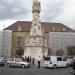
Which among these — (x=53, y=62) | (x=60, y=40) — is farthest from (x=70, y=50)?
(x=53, y=62)

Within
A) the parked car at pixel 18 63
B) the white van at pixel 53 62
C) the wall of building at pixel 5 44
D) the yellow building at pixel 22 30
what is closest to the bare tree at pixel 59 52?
the yellow building at pixel 22 30

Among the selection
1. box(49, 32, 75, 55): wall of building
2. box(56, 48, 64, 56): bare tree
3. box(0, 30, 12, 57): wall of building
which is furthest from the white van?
box(49, 32, 75, 55): wall of building

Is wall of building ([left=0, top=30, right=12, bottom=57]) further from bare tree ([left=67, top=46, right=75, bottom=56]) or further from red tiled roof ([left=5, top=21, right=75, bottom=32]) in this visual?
bare tree ([left=67, top=46, right=75, bottom=56])

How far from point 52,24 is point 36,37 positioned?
2777 inches

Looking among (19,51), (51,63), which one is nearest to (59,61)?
(51,63)

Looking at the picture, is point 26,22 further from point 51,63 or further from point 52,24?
point 51,63

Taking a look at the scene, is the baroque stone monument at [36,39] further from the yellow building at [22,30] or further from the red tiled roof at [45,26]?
the red tiled roof at [45,26]

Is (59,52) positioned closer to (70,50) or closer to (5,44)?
(70,50)

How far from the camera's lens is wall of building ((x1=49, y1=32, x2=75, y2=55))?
326ft

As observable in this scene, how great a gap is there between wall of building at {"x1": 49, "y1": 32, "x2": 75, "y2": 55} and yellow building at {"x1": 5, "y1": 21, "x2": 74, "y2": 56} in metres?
5.05

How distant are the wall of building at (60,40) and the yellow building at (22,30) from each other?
5.05m

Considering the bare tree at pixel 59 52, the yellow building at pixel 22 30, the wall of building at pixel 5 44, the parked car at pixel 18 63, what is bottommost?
the parked car at pixel 18 63

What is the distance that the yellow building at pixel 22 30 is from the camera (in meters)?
107

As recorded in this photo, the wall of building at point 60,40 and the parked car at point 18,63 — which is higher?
the wall of building at point 60,40
